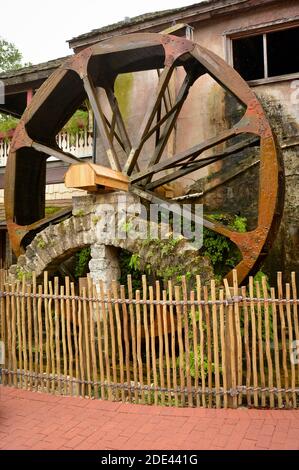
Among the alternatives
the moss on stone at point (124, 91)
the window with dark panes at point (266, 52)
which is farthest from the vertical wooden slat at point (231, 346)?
the moss on stone at point (124, 91)

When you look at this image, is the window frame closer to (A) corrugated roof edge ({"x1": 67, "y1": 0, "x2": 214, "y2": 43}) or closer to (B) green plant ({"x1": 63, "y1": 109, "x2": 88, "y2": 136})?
(A) corrugated roof edge ({"x1": 67, "y1": 0, "x2": 214, "y2": 43})

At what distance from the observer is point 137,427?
3736 mm

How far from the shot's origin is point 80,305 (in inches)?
185

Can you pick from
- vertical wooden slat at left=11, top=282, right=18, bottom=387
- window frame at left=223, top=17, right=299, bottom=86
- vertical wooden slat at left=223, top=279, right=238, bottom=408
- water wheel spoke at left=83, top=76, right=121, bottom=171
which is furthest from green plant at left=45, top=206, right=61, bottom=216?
vertical wooden slat at left=223, top=279, right=238, bottom=408

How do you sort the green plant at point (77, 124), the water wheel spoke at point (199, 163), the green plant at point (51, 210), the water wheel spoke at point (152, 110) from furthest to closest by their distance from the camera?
the green plant at point (77, 124), the green plant at point (51, 210), the water wheel spoke at point (199, 163), the water wheel spoke at point (152, 110)

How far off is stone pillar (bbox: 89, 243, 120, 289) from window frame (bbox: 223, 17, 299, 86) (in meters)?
4.52

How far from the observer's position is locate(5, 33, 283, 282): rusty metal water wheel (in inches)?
226

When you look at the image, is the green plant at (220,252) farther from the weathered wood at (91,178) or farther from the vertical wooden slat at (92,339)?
the vertical wooden slat at (92,339)

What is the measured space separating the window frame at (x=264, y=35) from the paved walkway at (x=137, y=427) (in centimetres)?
612

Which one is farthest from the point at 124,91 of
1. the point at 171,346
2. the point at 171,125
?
the point at 171,346

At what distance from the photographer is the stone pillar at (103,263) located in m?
6.02

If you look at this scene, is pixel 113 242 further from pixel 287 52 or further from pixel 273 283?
pixel 287 52

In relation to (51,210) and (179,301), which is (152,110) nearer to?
(179,301)

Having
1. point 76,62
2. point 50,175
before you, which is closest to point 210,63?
point 76,62
